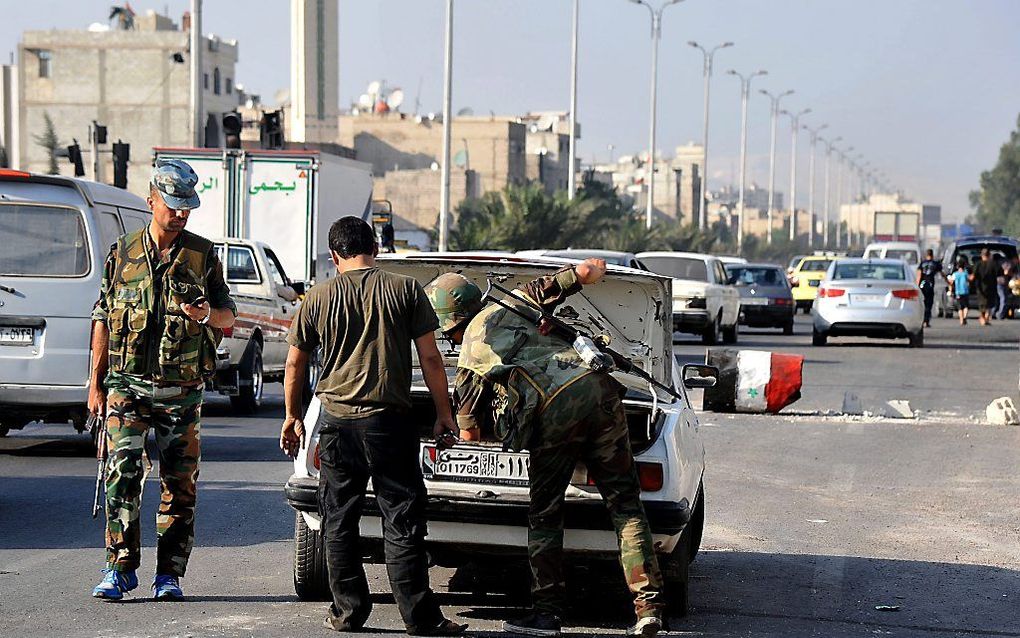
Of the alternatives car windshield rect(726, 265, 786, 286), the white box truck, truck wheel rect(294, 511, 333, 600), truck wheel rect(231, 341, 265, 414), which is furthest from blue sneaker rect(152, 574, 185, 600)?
car windshield rect(726, 265, 786, 286)

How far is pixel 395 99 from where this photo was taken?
423 feet

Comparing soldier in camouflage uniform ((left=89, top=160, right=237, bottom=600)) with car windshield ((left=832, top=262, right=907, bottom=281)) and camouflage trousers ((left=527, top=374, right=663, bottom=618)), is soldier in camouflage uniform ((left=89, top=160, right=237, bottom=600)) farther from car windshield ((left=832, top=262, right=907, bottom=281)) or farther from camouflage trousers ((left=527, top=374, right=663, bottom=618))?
car windshield ((left=832, top=262, right=907, bottom=281))

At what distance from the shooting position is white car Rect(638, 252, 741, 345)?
30.2 meters

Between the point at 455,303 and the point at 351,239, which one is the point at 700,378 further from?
the point at 351,239

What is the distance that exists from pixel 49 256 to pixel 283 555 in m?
4.43

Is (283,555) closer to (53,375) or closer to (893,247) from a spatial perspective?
(53,375)

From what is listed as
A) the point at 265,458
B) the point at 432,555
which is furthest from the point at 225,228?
the point at 432,555

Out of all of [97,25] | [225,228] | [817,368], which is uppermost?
[97,25]

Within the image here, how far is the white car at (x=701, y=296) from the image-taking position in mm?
30172

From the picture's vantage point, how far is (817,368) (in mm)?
24516

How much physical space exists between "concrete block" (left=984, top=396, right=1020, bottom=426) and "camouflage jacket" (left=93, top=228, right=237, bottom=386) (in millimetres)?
11319

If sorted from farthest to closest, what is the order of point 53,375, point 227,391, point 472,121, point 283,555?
point 472,121, point 227,391, point 53,375, point 283,555

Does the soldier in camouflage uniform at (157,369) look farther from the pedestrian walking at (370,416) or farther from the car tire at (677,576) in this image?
the car tire at (677,576)

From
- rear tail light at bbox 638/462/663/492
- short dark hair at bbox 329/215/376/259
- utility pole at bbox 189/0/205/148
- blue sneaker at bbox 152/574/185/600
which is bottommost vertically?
blue sneaker at bbox 152/574/185/600
